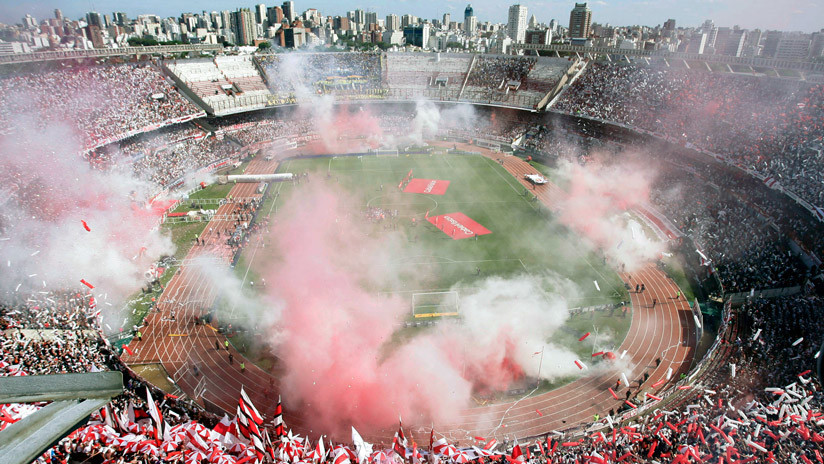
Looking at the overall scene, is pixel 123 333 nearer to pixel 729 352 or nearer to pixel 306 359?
pixel 306 359

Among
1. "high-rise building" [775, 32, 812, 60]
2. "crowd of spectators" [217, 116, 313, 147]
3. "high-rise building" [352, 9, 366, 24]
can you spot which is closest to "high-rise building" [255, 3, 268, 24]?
"high-rise building" [352, 9, 366, 24]

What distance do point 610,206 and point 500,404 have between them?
808 inches

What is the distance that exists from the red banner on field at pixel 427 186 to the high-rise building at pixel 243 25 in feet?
312

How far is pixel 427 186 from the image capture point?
38.4 m

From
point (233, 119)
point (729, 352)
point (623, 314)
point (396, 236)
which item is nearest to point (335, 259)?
point (396, 236)

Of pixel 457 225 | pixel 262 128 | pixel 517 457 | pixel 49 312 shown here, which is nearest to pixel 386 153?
pixel 262 128

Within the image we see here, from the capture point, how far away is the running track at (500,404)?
50.8 feet

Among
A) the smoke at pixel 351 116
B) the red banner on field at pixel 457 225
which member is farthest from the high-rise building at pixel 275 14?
the red banner on field at pixel 457 225

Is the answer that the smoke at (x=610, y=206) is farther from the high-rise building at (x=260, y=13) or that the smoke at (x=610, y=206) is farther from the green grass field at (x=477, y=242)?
the high-rise building at (x=260, y=13)

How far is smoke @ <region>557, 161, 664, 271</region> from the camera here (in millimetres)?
26609

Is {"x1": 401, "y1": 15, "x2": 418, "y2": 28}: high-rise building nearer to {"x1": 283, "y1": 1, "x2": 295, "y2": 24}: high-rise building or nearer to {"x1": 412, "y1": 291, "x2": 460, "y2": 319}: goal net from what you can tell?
{"x1": 283, "y1": 1, "x2": 295, "y2": 24}: high-rise building

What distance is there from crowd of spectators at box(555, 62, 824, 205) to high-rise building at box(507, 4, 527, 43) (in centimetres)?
10409

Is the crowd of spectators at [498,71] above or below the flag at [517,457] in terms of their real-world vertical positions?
above

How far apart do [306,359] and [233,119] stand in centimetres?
3851
